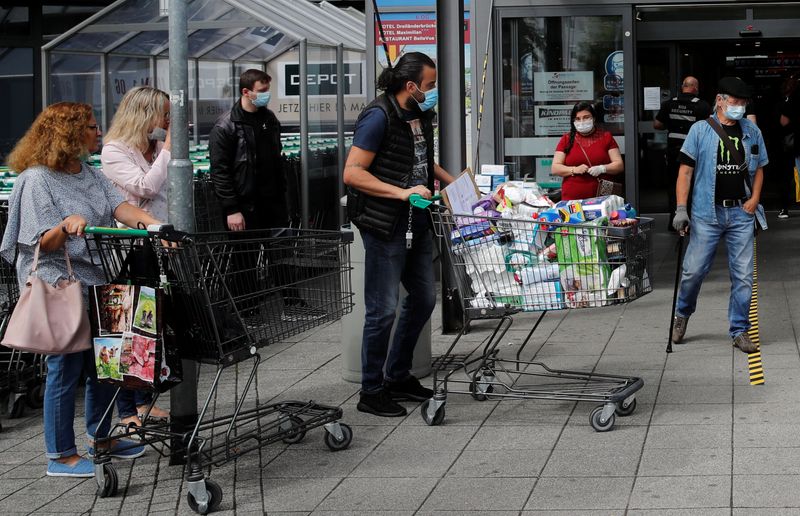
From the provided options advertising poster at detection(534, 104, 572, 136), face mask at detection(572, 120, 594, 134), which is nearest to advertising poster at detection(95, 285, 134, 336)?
face mask at detection(572, 120, 594, 134)

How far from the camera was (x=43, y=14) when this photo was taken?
19766 millimetres

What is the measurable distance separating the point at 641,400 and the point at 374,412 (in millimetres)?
1521

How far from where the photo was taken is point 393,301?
6730 mm

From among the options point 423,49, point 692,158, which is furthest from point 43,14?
point 692,158

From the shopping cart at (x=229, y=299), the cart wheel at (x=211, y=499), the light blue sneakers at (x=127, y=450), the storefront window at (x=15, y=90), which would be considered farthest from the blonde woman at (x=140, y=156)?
the storefront window at (x=15, y=90)

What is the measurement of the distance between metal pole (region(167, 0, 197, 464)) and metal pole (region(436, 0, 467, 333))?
3487 mm

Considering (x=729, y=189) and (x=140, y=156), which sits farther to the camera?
(x=729, y=189)

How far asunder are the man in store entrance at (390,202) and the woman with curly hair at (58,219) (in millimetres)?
1257

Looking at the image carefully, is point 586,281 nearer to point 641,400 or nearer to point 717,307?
point 641,400

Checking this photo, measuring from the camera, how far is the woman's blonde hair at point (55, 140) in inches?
231

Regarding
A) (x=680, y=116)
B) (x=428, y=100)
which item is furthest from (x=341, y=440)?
(x=680, y=116)

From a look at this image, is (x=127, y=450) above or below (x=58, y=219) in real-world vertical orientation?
below

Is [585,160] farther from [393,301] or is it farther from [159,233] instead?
[159,233]

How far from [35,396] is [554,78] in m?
7.15
